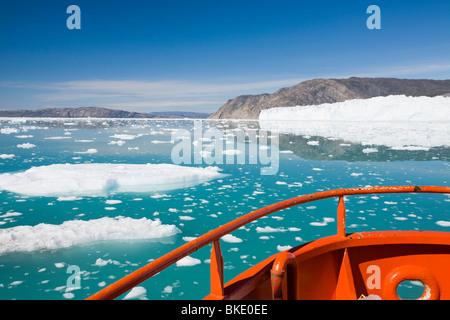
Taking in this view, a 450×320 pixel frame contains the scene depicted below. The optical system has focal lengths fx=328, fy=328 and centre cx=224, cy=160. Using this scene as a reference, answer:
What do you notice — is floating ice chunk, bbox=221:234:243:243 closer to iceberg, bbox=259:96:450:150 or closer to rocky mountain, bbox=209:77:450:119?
iceberg, bbox=259:96:450:150

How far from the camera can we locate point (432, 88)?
176 meters

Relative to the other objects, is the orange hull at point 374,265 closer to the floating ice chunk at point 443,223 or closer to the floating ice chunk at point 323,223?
the floating ice chunk at point 323,223

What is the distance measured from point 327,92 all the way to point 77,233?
567ft

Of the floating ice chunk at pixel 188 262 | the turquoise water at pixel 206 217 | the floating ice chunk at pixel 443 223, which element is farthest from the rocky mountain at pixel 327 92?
the floating ice chunk at pixel 188 262

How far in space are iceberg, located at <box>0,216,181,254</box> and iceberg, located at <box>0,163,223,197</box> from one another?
2.76m

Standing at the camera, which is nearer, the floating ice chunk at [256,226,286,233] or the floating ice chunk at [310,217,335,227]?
the floating ice chunk at [256,226,286,233]

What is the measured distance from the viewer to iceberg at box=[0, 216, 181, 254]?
186 inches

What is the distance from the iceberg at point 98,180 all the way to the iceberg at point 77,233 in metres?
2.76

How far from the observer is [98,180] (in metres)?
8.87

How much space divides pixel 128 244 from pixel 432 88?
684 feet

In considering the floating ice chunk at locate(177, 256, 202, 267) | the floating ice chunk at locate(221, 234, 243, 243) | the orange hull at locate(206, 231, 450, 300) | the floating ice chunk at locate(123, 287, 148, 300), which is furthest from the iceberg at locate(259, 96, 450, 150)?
the orange hull at locate(206, 231, 450, 300)

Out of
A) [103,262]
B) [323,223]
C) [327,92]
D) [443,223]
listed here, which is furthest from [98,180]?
[327,92]

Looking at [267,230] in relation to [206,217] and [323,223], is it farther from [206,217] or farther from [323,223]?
[206,217]
